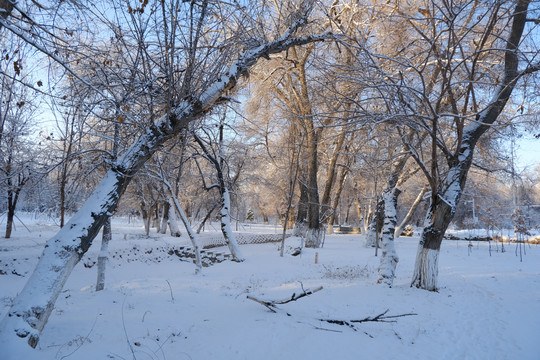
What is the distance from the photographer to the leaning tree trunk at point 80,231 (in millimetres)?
3268

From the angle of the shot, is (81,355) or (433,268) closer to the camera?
(81,355)

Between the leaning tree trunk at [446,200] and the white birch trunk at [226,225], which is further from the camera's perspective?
the white birch trunk at [226,225]

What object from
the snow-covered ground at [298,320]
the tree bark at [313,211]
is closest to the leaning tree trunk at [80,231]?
the snow-covered ground at [298,320]

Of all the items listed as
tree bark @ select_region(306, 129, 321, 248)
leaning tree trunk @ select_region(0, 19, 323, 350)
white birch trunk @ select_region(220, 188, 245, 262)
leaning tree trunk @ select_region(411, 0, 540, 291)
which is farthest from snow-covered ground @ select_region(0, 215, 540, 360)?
tree bark @ select_region(306, 129, 321, 248)

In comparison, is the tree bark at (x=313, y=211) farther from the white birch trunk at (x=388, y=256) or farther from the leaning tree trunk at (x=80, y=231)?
the leaning tree trunk at (x=80, y=231)

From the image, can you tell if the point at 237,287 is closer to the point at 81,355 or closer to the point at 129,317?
the point at 129,317

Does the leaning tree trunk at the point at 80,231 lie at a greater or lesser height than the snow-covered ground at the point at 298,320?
greater

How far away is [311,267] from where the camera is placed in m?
12.0

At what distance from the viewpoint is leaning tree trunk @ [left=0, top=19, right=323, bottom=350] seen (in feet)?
10.7

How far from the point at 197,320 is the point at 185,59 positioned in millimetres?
4152

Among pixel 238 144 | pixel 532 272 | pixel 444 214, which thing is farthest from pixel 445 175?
pixel 238 144

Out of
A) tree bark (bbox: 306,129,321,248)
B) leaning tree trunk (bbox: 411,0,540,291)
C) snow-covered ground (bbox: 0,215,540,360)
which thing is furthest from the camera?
tree bark (bbox: 306,129,321,248)

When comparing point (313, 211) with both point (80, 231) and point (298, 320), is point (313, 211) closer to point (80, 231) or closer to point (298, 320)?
point (298, 320)

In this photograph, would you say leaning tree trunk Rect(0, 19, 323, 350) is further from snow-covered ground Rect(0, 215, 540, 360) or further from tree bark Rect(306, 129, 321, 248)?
tree bark Rect(306, 129, 321, 248)
